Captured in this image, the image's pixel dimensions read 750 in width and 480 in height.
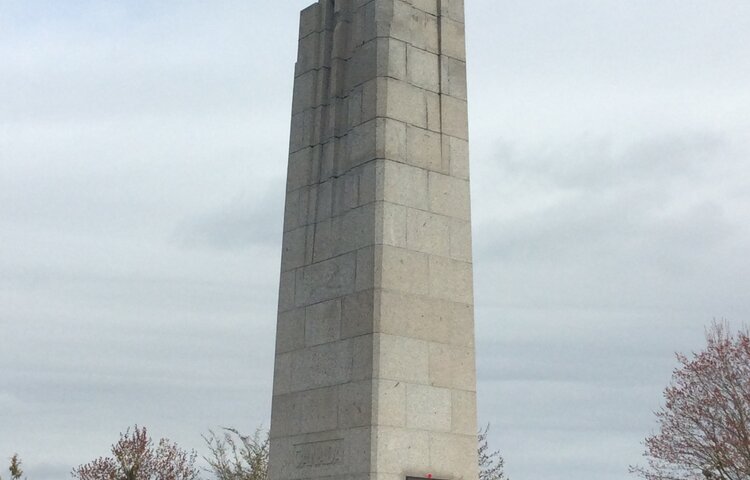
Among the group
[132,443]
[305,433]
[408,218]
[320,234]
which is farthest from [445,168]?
[132,443]

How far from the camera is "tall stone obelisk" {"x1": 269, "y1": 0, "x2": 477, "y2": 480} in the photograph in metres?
14.1

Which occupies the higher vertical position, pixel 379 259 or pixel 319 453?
pixel 379 259

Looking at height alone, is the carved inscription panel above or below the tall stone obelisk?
below

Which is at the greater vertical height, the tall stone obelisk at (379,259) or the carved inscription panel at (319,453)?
the tall stone obelisk at (379,259)

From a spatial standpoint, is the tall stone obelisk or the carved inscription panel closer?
the tall stone obelisk

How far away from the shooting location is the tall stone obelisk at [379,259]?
14109 mm

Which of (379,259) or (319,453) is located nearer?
(379,259)

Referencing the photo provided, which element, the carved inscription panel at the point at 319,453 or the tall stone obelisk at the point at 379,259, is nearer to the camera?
the tall stone obelisk at the point at 379,259

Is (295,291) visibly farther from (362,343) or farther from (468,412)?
(468,412)

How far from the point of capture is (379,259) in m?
14.4

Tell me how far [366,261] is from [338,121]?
2.85m

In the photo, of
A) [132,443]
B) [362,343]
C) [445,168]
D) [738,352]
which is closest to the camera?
[362,343]

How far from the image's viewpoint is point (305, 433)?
1500cm

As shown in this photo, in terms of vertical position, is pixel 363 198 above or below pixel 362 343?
above
